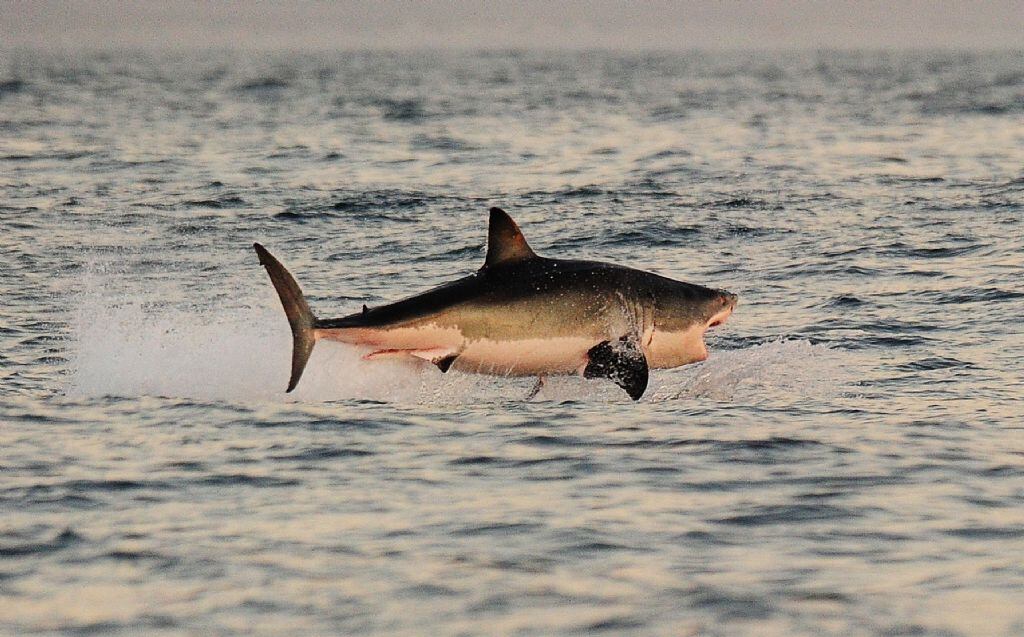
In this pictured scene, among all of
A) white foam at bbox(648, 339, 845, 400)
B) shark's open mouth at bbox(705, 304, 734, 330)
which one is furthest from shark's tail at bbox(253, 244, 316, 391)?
shark's open mouth at bbox(705, 304, 734, 330)

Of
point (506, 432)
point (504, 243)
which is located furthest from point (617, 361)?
point (504, 243)

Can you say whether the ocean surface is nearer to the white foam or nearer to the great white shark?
the white foam

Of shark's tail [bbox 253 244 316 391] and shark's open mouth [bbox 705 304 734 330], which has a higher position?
shark's tail [bbox 253 244 316 391]

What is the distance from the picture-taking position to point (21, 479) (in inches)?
470

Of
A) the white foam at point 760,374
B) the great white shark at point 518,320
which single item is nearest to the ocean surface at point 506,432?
the white foam at point 760,374

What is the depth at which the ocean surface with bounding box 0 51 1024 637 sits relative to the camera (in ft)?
30.6

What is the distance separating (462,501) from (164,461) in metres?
2.51

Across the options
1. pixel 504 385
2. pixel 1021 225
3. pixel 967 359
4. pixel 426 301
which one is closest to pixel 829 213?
pixel 1021 225

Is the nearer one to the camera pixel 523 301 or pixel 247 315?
pixel 523 301

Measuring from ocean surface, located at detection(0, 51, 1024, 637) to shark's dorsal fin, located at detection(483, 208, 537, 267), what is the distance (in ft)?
4.45

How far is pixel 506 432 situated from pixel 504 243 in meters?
1.58

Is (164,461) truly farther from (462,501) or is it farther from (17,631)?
(17,631)

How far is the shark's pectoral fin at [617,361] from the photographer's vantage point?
1409 cm

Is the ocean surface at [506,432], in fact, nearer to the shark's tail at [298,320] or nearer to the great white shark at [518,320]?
the great white shark at [518,320]
